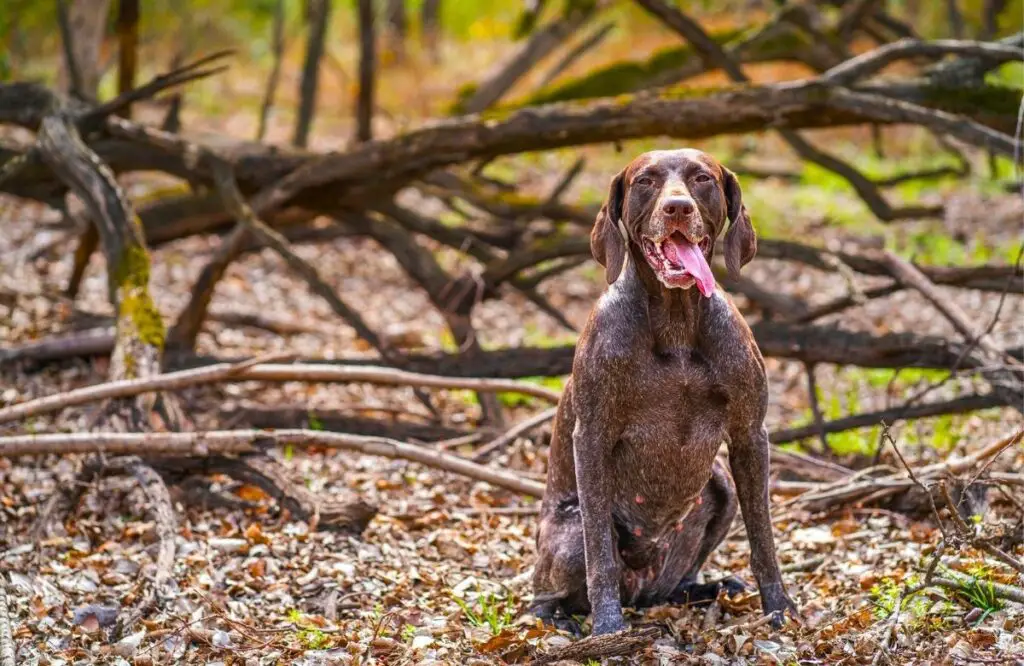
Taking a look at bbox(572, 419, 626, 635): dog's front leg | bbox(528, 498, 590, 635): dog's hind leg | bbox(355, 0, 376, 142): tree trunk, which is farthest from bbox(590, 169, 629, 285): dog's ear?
bbox(355, 0, 376, 142): tree trunk

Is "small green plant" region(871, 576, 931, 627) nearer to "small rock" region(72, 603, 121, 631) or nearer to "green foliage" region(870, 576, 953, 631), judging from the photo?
"green foliage" region(870, 576, 953, 631)

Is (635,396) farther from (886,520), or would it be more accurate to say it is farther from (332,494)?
(332,494)

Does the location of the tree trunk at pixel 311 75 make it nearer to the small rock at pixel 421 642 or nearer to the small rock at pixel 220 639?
the small rock at pixel 220 639

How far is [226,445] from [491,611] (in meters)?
1.61

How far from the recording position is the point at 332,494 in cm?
651

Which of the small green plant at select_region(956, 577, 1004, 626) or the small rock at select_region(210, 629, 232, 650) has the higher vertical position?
the small green plant at select_region(956, 577, 1004, 626)

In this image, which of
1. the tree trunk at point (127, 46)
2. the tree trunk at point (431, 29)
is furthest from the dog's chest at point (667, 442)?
the tree trunk at point (431, 29)

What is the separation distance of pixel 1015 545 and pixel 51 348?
18.7ft

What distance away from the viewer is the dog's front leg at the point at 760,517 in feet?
15.0

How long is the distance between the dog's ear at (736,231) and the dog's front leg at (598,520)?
2.57 feet

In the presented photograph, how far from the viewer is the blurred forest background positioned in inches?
186

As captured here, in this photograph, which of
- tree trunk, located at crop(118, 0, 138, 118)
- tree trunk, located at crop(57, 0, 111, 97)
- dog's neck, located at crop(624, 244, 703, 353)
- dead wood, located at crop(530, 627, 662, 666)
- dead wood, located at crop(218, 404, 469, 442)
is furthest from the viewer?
tree trunk, located at crop(118, 0, 138, 118)

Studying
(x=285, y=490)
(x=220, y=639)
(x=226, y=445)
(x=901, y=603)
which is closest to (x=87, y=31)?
(x=226, y=445)

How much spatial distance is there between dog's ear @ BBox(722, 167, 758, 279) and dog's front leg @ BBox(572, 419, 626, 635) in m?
0.78
